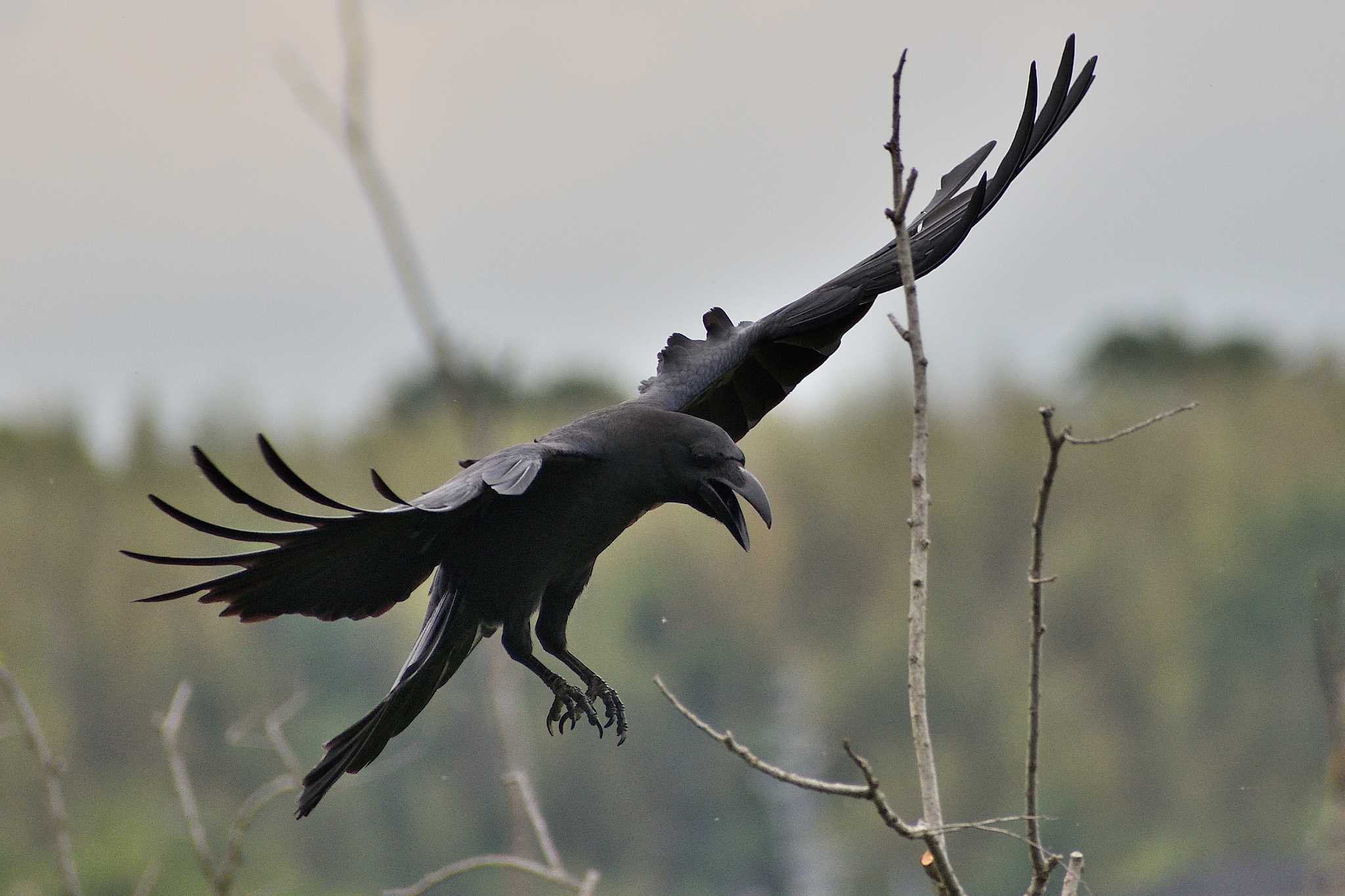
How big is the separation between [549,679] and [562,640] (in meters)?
0.15

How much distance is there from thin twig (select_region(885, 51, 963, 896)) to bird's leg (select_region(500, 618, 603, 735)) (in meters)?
0.68

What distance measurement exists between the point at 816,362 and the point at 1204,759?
76.0 ft

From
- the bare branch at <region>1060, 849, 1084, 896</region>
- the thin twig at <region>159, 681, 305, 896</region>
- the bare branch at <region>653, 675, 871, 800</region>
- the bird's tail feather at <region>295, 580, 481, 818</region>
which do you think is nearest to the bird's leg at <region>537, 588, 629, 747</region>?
the bird's tail feather at <region>295, 580, 481, 818</region>

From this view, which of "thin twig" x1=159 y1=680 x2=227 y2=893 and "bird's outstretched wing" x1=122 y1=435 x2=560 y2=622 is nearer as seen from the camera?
"bird's outstretched wing" x1=122 y1=435 x2=560 y2=622

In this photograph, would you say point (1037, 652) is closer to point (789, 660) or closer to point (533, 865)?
point (533, 865)

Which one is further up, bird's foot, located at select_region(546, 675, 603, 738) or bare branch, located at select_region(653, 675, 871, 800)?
bird's foot, located at select_region(546, 675, 603, 738)

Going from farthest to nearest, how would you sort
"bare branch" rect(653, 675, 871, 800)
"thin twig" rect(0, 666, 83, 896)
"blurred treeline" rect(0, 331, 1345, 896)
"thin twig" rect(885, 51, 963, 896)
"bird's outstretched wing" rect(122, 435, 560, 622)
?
"blurred treeline" rect(0, 331, 1345, 896) → "thin twig" rect(0, 666, 83, 896) → "thin twig" rect(885, 51, 963, 896) → "bird's outstretched wing" rect(122, 435, 560, 622) → "bare branch" rect(653, 675, 871, 800)

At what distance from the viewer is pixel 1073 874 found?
8.89 ft

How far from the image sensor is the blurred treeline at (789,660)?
773 inches

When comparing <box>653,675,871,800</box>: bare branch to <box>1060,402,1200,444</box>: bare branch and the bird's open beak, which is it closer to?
the bird's open beak

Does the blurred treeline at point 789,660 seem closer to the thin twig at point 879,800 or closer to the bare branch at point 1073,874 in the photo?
the bare branch at point 1073,874

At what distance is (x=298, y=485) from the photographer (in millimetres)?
2297

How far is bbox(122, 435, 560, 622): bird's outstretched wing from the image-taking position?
2553mm

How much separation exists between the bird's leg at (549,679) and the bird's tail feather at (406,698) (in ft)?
0.25
